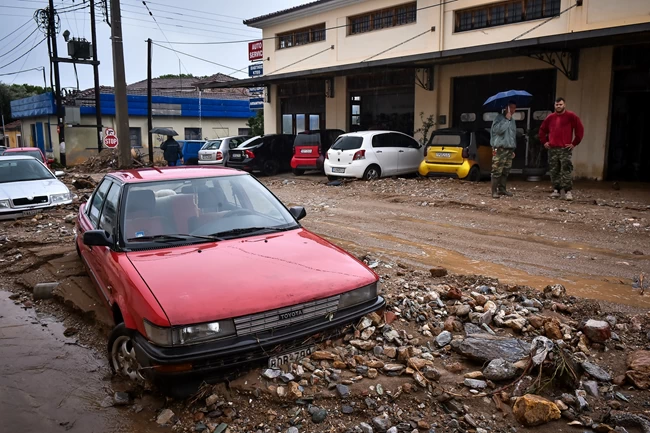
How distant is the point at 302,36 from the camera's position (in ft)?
83.6

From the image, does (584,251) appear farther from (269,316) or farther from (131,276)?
(131,276)

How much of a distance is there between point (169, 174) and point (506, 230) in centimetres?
616

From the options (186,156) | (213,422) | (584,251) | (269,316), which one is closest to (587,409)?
(269,316)

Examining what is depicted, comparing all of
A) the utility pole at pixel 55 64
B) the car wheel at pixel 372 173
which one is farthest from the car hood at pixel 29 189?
the utility pole at pixel 55 64

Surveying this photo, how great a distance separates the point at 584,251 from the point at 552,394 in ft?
15.4

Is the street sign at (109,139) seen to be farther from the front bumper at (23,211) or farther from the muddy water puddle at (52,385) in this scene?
the muddy water puddle at (52,385)

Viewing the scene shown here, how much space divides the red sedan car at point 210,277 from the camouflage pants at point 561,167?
785 centimetres

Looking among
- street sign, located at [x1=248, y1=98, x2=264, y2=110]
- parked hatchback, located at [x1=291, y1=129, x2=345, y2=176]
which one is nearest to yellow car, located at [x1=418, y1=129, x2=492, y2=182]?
parked hatchback, located at [x1=291, y1=129, x2=345, y2=176]

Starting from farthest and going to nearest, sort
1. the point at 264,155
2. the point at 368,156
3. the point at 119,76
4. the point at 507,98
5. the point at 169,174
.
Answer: the point at 264,155, the point at 119,76, the point at 368,156, the point at 507,98, the point at 169,174

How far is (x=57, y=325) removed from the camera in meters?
5.61

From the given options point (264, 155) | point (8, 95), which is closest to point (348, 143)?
point (264, 155)

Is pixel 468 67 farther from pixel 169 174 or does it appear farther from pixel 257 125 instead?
pixel 257 125

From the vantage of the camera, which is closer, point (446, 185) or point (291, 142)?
point (446, 185)

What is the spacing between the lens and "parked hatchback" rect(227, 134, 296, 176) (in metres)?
19.9
